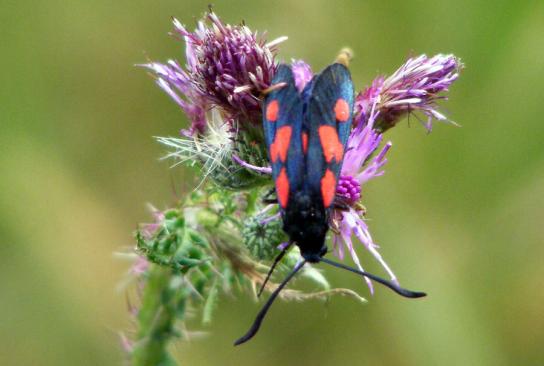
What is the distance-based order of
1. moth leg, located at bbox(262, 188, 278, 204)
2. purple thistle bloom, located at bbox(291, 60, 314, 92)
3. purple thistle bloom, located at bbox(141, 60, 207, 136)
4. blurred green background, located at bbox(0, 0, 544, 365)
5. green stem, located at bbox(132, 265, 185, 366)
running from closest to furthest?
1. moth leg, located at bbox(262, 188, 278, 204)
2. purple thistle bloom, located at bbox(291, 60, 314, 92)
3. purple thistle bloom, located at bbox(141, 60, 207, 136)
4. green stem, located at bbox(132, 265, 185, 366)
5. blurred green background, located at bbox(0, 0, 544, 365)

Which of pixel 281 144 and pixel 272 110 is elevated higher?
pixel 272 110

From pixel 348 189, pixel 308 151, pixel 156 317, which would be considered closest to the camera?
pixel 308 151

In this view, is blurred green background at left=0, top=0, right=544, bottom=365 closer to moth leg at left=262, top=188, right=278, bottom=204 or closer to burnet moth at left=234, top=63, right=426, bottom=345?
moth leg at left=262, top=188, right=278, bottom=204

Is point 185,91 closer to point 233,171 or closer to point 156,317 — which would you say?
point 233,171

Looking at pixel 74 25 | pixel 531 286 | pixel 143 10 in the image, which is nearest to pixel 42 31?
Answer: pixel 74 25

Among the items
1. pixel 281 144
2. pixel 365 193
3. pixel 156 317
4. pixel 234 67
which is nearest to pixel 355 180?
pixel 281 144

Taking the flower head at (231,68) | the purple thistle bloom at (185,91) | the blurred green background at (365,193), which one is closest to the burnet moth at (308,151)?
the flower head at (231,68)

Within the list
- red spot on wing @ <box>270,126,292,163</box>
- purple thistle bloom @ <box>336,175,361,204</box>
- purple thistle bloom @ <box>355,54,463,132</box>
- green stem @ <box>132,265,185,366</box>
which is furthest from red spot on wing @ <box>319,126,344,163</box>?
green stem @ <box>132,265,185,366</box>
